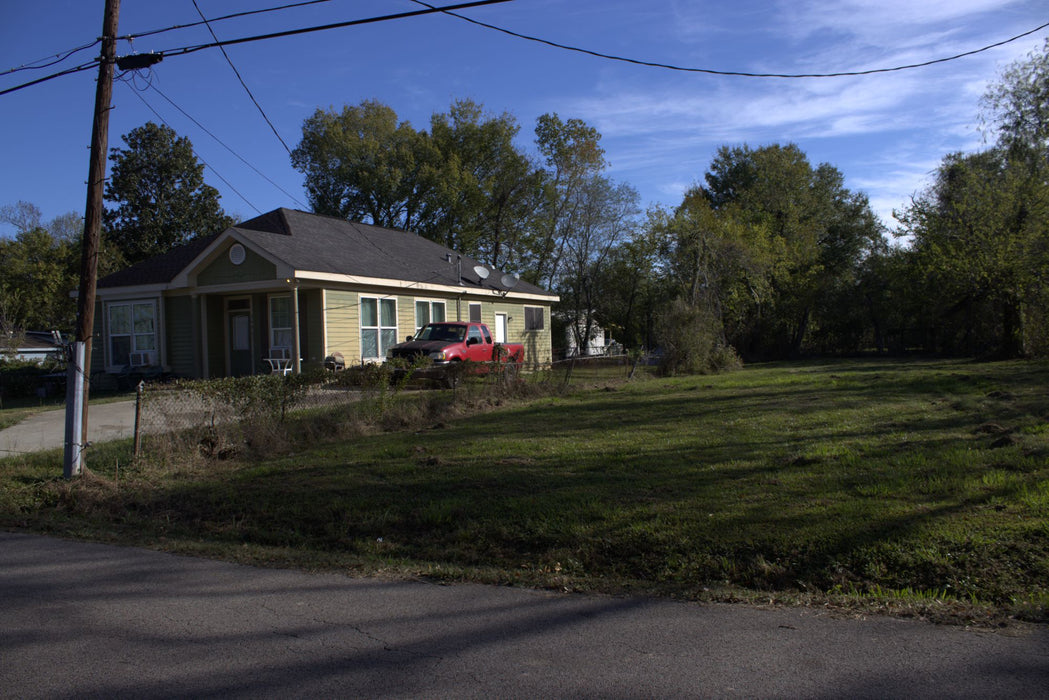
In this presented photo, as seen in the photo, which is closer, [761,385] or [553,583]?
[553,583]

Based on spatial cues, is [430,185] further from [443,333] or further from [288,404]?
[288,404]

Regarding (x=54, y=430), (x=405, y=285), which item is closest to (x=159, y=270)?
(x=405, y=285)

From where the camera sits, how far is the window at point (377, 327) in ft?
67.9

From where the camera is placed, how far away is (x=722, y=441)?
9.14 meters

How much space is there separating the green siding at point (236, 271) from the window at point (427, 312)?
513 centimetres

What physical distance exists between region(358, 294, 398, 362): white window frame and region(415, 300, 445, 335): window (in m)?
1.04

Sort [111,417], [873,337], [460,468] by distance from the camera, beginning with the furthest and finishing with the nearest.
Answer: [873,337], [111,417], [460,468]

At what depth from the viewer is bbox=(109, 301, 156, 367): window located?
21.6m

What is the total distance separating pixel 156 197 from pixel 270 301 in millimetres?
→ 29146

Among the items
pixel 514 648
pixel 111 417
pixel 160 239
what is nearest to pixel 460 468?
Result: pixel 514 648

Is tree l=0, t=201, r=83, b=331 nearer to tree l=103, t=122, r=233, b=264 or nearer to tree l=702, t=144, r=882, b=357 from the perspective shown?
tree l=103, t=122, r=233, b=264

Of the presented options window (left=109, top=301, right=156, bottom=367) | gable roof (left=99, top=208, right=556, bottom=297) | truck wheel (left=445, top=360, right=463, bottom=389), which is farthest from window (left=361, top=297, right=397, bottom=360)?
window (left=109, top=301, right=156, bottom=367)

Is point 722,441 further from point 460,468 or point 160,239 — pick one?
point 160,239

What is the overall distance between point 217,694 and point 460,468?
4.73m
